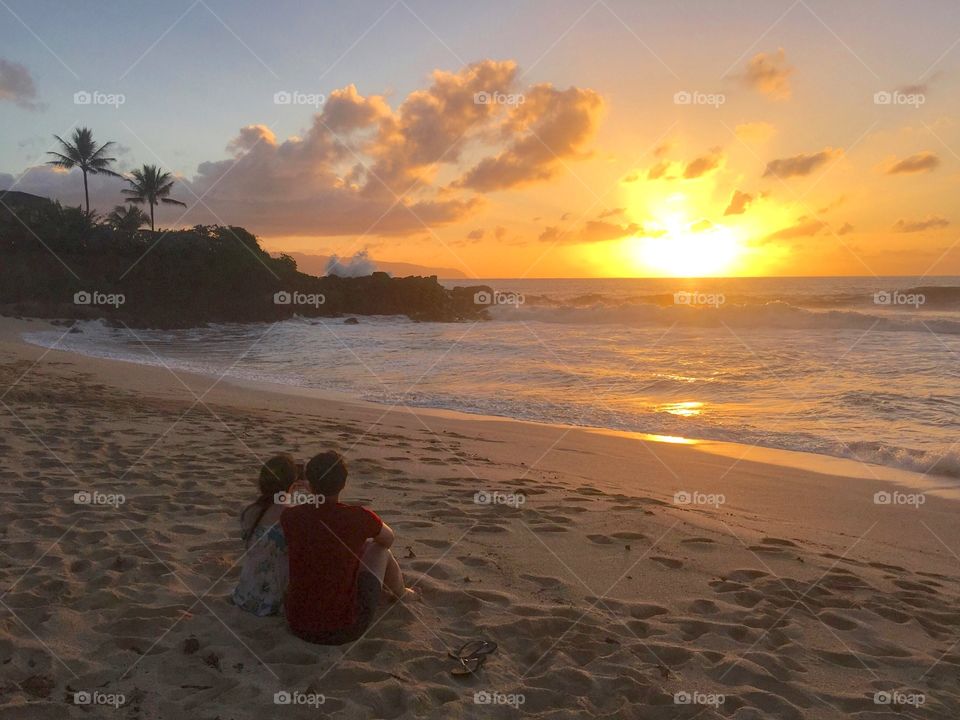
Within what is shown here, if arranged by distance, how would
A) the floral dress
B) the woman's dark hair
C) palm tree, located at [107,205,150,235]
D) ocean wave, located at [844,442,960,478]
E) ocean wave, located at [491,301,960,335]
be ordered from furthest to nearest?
palm tree, located at [107,205,150,235] → ocean wave, located at [491,301,960,335] → ocean wave, located at [844,442,960,478] → the woman's dark hair → the floral dress

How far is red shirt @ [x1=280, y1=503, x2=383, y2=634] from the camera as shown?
357 centimetres

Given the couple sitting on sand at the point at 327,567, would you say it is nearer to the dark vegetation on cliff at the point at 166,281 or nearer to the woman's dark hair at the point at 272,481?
the woman's dark hair at the point at 272,481

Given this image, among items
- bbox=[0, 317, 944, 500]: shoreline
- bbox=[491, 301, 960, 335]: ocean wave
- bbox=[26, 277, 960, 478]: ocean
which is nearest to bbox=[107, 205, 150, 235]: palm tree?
bbox=[26, 277, 960, 478]: ocean

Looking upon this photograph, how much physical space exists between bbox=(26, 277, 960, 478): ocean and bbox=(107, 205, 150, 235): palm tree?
55.9ft

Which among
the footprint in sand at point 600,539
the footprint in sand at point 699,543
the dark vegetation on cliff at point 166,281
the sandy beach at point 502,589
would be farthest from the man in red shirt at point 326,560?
the dark vegetation on cliff at point 166,281

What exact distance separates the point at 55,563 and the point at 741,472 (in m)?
7.29

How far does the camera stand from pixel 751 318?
116ft

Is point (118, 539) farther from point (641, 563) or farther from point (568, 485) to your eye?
point (568, 485)

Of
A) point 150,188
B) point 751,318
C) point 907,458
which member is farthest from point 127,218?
point 907,458

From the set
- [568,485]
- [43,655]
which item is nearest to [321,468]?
[43,655]

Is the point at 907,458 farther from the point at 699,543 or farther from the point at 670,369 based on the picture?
the point at 670,369

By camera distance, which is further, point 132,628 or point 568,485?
point 568,485

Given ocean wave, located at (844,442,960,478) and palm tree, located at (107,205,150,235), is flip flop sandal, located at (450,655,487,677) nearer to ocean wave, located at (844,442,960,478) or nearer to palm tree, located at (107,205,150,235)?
ocean wave, located at (844,442,960,478)

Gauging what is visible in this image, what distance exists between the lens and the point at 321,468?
141 inches
